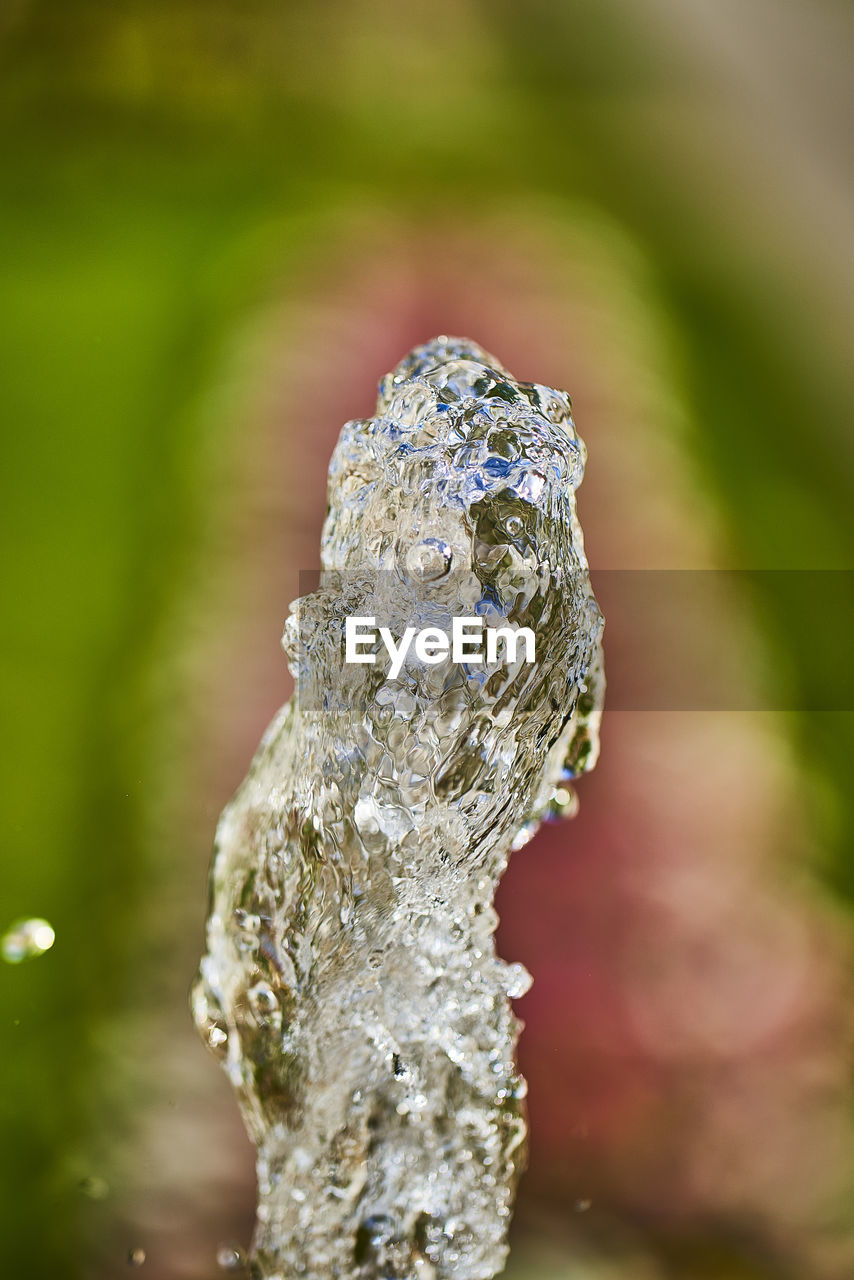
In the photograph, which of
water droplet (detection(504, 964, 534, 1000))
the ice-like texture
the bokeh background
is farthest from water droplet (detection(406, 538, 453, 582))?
the bokeh background

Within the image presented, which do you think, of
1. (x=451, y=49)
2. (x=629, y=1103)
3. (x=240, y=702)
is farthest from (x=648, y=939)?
(x=451, y=49)

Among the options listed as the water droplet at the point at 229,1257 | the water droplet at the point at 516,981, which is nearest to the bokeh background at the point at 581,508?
the water droplet at the point at 229,1257

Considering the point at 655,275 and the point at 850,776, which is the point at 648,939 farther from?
the point at 655,275

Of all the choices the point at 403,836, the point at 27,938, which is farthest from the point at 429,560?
the point at 27,938

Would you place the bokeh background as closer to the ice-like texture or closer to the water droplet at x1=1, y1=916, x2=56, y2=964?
the water droplet at x1=1, y1=916, x2=56, y2=964

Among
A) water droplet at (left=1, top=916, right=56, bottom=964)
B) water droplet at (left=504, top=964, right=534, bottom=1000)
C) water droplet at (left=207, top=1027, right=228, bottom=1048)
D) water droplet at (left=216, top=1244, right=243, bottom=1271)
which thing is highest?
water droplet at (left=1, top=916, right=56, bottom=964)
